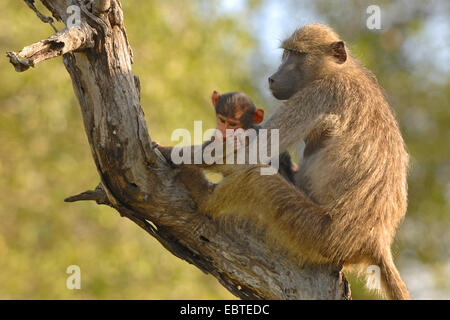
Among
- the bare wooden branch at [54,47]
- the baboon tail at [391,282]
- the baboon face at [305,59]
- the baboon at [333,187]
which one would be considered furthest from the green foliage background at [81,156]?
the bare wooden branch at [54,47]

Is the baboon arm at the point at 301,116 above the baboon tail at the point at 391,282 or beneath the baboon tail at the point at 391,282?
above

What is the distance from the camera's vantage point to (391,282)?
3.88 m

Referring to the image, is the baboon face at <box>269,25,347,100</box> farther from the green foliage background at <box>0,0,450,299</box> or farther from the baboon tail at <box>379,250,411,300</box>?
the green foliage background at <box>0,0,450,299</box>

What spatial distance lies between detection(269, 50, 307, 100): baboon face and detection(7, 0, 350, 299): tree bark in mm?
1048

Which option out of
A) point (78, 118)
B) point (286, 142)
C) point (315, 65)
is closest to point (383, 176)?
point (286, 142)

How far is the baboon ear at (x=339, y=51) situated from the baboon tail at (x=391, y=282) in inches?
62.5

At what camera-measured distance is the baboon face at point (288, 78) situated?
4.33m

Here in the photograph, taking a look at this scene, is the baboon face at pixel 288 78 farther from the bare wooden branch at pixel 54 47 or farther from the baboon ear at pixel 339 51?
the bare wooden branch at pixel 54 47

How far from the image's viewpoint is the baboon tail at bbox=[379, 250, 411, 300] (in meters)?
3.87

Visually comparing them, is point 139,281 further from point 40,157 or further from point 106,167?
point 106,167

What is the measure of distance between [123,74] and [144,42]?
4.80 metres

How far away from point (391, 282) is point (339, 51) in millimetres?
1840

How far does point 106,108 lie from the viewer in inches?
144

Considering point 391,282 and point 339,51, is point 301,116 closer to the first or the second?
point 339,51
